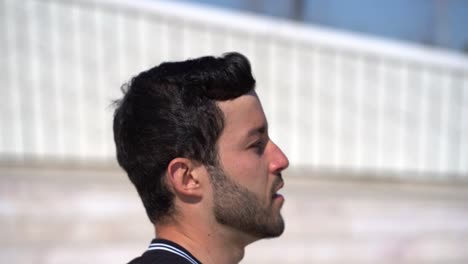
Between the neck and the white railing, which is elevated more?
the white railing

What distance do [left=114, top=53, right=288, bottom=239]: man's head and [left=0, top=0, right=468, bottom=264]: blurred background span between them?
3.72 meters

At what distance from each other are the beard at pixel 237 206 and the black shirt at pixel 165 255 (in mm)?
127

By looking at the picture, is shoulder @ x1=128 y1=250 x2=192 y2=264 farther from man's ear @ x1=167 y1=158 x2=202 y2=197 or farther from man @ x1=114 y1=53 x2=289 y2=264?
man's ear @ x1=167 y1=158 x2=202 y2=197

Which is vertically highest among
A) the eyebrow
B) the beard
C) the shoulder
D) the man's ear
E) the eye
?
the eyebrow

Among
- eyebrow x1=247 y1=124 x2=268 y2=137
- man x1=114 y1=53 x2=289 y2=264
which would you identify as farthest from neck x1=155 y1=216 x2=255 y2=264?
eyebrow x1=247 y1=124 x2=268 y2=137

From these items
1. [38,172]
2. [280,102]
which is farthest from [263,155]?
[280,102]

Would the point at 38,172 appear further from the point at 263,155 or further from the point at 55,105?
the point at 263,155

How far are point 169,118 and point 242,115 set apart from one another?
8.0 inches

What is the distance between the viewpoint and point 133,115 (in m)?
1.52

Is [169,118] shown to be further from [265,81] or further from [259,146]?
[265,81]

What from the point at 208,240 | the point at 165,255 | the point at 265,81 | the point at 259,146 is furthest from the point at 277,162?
the point at 265,81

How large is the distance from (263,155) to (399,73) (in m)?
7.41

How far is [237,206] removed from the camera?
1.47m

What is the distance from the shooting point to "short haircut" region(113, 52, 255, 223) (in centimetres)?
147
